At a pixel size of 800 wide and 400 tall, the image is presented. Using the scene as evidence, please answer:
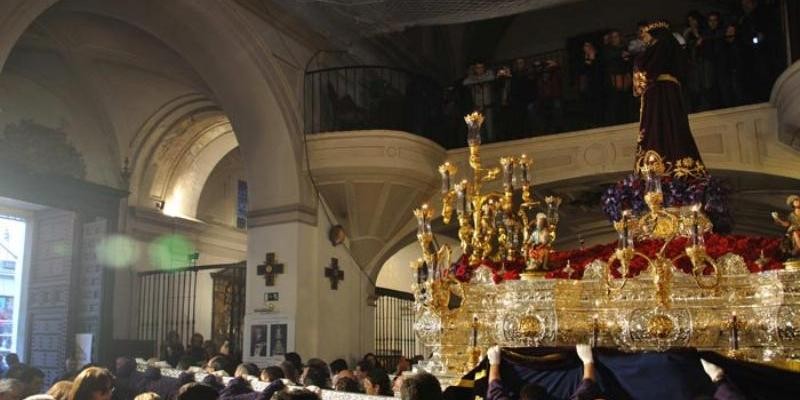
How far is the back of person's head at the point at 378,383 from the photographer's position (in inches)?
261

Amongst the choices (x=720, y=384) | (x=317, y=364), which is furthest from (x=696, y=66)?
(x=720, y=384)

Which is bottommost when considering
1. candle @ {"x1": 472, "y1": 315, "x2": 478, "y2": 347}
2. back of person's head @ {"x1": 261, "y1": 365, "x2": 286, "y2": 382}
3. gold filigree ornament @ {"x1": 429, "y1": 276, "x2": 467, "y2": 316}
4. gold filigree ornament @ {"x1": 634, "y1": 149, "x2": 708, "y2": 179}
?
back of person's head @ {"x1": 261, "y1": 365, "x2": 286, "y2": 382}

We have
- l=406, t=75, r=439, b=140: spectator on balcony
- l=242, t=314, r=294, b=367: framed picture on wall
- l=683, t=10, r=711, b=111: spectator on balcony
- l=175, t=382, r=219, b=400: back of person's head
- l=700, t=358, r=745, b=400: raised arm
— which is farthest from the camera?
l=406, t=75, r=439, b=140: spectator on balcony

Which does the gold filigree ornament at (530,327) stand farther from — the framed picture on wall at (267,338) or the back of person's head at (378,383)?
the framed picture on wall at (267,338)

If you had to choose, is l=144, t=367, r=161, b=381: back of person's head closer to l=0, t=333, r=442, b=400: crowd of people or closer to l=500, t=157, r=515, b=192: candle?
l=0, t=333, r=442, b=400: crowd of people

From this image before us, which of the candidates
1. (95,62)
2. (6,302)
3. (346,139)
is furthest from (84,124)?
(346,139)

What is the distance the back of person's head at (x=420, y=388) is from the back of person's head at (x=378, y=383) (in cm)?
294

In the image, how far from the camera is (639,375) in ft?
16.1

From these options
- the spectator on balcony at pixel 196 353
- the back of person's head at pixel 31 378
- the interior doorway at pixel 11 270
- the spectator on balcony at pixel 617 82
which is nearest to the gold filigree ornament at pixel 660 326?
the back of person's head at pixel 31 378

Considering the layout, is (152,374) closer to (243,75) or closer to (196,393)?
(196,393)

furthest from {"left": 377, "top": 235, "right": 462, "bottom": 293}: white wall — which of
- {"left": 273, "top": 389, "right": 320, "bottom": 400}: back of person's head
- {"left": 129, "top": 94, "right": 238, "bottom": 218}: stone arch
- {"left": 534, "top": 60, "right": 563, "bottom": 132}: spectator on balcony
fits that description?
{"left": 273, "top": 389, "right": 320, "bottom": 400}: back of person's head

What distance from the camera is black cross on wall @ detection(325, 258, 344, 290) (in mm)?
11304

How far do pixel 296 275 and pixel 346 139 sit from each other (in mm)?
2028

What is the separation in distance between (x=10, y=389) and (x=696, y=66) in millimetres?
9111
